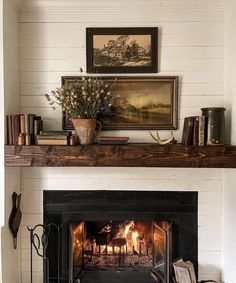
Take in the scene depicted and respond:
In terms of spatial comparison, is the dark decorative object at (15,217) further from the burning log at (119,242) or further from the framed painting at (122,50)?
the framed painting at (122,50)

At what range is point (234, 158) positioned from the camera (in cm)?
231

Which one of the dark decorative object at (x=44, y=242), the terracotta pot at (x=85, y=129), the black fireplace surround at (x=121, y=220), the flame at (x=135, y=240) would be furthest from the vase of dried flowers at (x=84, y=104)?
the flame at (x=135, y=240)

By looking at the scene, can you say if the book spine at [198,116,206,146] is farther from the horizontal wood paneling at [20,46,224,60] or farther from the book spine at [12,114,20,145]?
the book spine at [12,114,20,145]

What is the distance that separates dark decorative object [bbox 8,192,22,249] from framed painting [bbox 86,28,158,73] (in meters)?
1.11

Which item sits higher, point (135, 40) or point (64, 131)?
point (135, 40)

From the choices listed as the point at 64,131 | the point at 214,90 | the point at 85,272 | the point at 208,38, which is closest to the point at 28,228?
the point at 85,272

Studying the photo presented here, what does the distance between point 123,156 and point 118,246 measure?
36.5 inches

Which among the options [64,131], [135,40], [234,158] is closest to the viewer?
[234,158]

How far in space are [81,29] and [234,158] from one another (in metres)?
1.49

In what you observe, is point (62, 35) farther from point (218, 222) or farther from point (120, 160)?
point (218, 222)

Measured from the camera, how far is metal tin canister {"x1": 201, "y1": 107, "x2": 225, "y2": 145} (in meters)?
2.38

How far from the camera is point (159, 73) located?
267 centimetres

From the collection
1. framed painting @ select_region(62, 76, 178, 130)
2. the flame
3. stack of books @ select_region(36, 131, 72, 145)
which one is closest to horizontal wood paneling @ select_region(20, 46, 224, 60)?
framed painting @ select_region(62, 76, 178, 130)

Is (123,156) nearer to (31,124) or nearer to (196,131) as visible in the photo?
(196,131)
